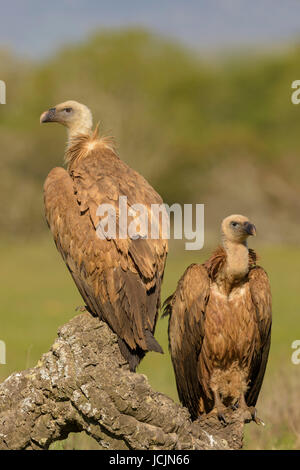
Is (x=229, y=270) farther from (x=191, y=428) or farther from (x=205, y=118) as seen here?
(x=205, y=118)

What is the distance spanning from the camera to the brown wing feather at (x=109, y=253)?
600cm

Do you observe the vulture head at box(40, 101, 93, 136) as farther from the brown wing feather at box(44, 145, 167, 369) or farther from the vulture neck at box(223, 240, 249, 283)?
the vulture neck at box(223, 240, 249, 283)

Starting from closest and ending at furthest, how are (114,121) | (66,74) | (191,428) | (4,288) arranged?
(191,428) → (4,288) → (114,121) → (66,74)

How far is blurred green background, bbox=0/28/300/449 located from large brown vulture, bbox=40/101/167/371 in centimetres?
723

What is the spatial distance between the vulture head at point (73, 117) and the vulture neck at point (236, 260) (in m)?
1.68

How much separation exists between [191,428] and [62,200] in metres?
1.96

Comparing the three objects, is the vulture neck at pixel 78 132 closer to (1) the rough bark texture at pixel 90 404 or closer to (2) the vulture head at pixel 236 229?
(2) the vulture head at pixel 236 229

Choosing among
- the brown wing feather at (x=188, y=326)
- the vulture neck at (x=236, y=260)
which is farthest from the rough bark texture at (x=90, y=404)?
the vulture neck at (x=236, y=260)

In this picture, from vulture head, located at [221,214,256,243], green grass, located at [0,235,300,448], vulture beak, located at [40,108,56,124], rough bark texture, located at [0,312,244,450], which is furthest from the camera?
green grass, located at [0,235,300,448]

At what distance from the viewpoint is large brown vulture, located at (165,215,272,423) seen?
650 cm

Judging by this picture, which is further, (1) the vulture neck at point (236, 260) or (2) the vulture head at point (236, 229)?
(1) the vulture neck at point (236, 260)

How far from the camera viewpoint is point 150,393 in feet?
17.6

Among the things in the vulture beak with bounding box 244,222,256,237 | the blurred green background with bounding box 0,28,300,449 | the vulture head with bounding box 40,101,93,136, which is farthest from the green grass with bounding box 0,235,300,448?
the vulture beak with bounding box 244,222,256,237
